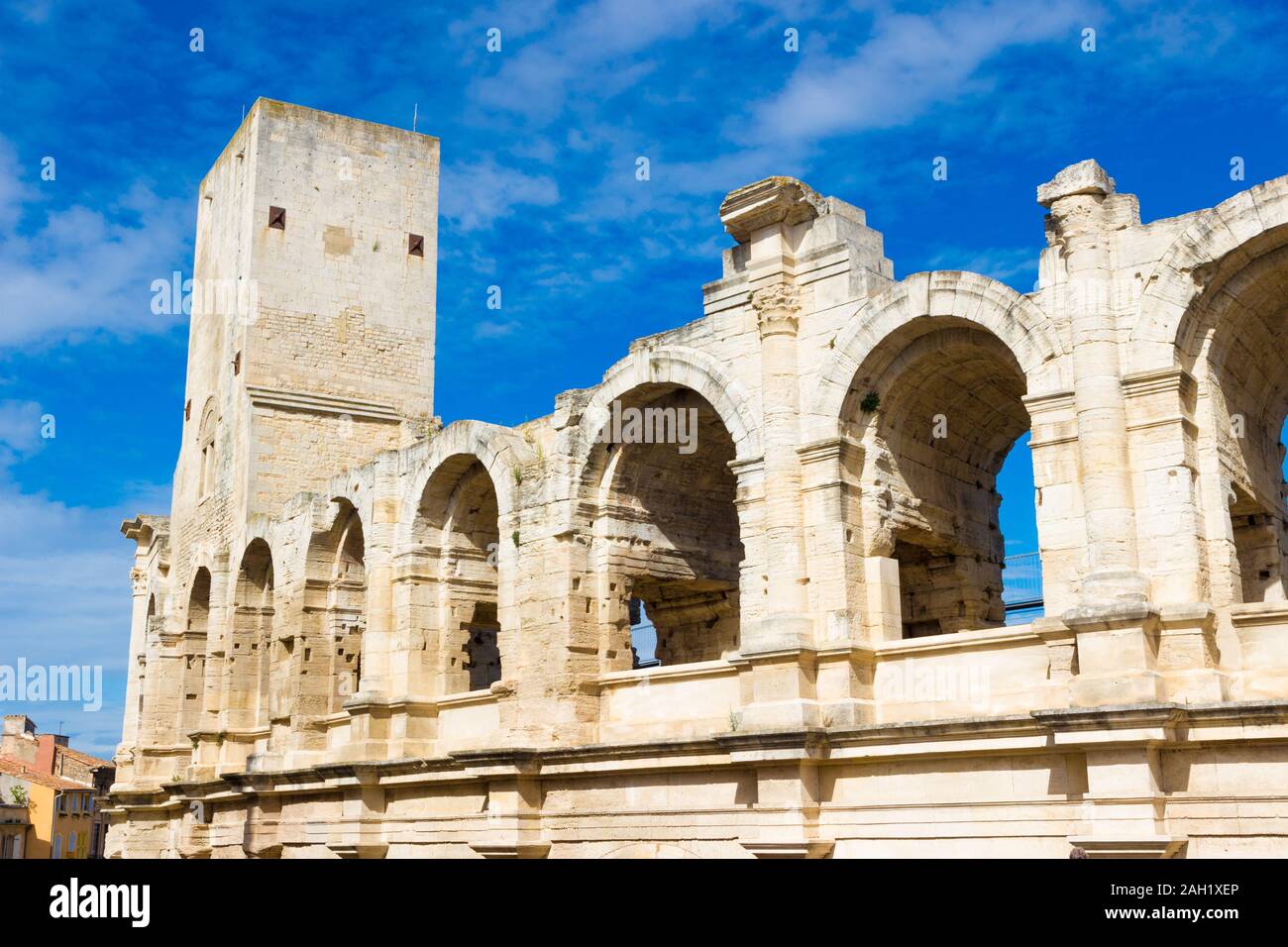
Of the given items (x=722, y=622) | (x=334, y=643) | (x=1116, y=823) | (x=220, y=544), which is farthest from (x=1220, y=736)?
(x=220, y=544)

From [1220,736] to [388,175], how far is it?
66.1ft

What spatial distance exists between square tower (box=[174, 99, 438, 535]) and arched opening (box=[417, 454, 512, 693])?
5265mm

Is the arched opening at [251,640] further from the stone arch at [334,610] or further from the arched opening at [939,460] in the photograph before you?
the arched opening at [939,460]

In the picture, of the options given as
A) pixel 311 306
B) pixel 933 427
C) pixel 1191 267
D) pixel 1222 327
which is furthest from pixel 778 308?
pixel 311 306

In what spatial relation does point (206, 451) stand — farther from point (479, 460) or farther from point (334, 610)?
point (479, 460)

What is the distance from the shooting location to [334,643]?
2194cm

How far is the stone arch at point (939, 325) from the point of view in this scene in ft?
42.2

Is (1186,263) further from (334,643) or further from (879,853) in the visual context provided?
(334,643)

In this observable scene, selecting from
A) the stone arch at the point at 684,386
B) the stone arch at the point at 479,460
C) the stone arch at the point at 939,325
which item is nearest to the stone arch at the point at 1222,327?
the stone arch at the point at 939,325

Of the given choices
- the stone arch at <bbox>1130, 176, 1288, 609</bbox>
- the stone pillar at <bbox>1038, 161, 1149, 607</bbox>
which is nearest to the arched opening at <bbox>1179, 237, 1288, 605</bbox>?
the stone arch at <bbox>1130, 176, 1288, 609</bbox>

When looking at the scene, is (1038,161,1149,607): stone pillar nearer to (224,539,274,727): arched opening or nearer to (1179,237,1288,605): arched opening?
(1179,237,1288,605): arched opening

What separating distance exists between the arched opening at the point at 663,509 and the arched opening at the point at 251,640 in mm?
8823

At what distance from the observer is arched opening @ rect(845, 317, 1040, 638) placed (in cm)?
1433

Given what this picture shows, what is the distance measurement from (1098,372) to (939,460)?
3384 millimetres
